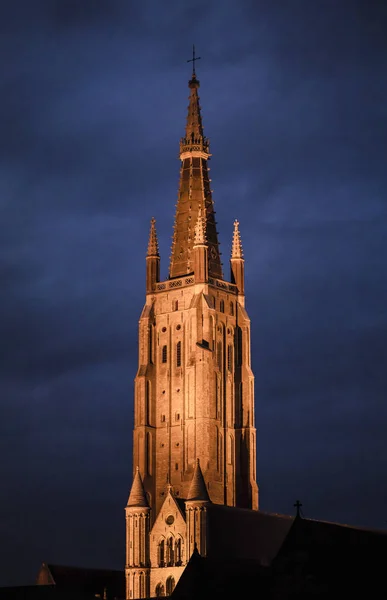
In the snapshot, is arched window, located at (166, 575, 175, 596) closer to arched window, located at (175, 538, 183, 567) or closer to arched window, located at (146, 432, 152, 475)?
arched window, located at (175, 538, 183, 567)

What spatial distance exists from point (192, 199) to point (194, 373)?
18817mm

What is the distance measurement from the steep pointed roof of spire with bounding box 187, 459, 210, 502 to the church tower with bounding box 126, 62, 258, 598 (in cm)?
464

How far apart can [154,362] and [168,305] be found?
18.2ft

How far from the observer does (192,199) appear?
125312 millimetres

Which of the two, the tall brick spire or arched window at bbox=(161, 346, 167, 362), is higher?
the tall brick spire

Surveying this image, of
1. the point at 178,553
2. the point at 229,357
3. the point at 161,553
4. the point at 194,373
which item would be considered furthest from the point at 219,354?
the point at 178,553

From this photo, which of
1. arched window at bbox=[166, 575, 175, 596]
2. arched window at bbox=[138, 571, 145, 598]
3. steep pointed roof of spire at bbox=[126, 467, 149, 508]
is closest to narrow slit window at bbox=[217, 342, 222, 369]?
steep pointed roof of spire at bbox=[126, 467, 149, 508]

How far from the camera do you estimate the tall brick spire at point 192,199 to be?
12344cm

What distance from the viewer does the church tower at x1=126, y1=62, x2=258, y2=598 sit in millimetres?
115875
